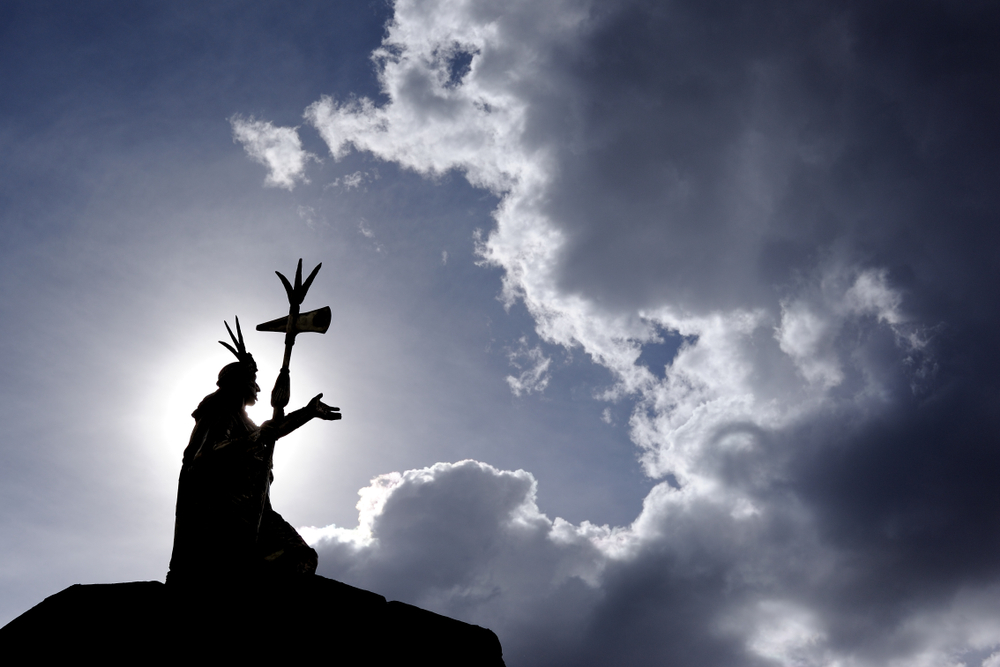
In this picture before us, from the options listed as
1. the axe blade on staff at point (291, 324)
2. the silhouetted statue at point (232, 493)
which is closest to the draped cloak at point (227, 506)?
the silhouetted statue at point (232, 493)

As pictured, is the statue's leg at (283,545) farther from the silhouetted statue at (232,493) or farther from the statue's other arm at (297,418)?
the statue's other arm at (297,418)

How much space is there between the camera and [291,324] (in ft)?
24.7

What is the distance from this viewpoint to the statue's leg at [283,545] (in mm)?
6254

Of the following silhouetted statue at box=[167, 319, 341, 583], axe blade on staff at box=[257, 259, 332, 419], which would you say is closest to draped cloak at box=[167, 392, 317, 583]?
silhouetted statue at box=[167, 319, 341, 583]

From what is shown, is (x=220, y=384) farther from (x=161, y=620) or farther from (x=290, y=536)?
(x=161, y=620)

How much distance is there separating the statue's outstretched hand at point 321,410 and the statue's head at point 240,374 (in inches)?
38.2

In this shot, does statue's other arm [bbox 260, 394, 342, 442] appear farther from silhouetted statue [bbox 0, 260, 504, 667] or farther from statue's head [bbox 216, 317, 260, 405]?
statue's head [bbox 216, 317, 260, 405]

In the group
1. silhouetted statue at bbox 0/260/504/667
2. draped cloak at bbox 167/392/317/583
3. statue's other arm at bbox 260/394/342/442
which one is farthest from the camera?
statue's other arm at bbox 260/394/342/442

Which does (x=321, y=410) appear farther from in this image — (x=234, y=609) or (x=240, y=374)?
(x=234, y=609)

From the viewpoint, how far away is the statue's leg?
6.25 metres

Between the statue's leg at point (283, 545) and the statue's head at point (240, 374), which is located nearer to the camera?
→ the statue's leg at point (283, 545)

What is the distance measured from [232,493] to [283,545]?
811 millimetres

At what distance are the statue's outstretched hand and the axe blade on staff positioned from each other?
0.95 feet

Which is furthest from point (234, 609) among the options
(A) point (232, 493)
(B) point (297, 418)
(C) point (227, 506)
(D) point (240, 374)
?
(D) point (240, 374)
